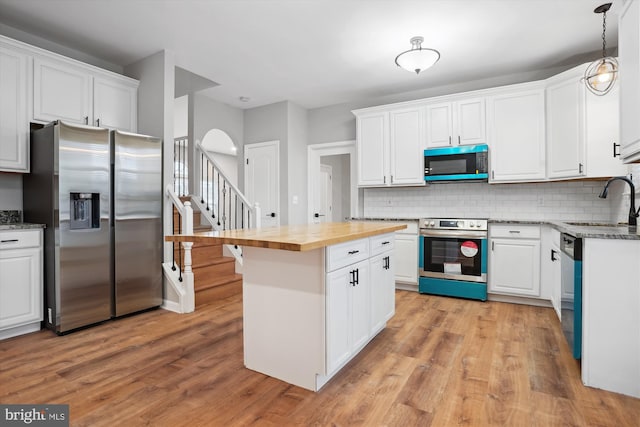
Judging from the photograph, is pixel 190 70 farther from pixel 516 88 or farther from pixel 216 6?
pixel 516 88

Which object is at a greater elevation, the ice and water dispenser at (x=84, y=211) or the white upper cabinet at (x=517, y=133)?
the white upper cabinet at (x=517, y=133)

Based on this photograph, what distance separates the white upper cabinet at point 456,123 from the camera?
4.05 m

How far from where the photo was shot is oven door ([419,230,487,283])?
3.93 m

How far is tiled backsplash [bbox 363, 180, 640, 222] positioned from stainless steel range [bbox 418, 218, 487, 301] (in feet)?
1.65

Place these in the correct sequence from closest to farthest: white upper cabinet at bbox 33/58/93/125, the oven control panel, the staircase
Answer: white upper cabinet at bbox 33/58/93/125, the staircase, the oven control panel

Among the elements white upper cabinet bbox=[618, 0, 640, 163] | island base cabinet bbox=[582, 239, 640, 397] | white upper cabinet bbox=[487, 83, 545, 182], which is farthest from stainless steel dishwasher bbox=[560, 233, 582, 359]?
white upper cabinet bbox=[487, 83, 545, 182]

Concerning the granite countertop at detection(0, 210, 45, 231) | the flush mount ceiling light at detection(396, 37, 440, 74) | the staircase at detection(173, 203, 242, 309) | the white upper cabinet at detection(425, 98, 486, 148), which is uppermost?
the flush mount ceiling light at detection(396, 37, 440, 74)

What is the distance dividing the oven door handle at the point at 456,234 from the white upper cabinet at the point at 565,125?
3.14 feet

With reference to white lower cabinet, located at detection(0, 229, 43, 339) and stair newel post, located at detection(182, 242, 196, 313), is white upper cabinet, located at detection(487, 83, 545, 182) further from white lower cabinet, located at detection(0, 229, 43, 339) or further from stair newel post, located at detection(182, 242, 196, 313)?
white lower cabinet, located at detection(0, 229, 43, 339)

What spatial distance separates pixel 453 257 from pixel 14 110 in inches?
185

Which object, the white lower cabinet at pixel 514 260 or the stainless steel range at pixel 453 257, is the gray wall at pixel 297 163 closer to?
the stainless steel range at pixel 453 257

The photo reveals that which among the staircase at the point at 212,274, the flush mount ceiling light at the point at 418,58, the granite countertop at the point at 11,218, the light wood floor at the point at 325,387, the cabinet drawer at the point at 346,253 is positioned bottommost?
the light wood floor at the point at 325,387

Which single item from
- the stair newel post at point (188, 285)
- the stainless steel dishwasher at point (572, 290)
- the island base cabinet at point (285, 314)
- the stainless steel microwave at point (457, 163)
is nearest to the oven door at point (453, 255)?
the stainless steel microwave at point (457, 163)

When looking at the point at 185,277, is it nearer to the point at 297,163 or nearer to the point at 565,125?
the point at 297,163
